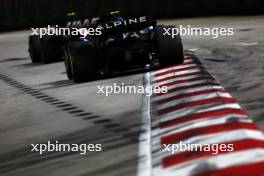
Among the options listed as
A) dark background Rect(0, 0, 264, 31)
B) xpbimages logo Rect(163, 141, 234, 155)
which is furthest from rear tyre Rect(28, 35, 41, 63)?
dark background Rect(0, 0, 264, 31)

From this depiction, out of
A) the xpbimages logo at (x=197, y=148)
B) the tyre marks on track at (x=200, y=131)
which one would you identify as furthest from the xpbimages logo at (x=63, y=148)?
the xpbimages logo at (x=197, y=148)

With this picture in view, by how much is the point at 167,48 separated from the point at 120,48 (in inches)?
31.4

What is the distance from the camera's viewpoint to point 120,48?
10.3 m

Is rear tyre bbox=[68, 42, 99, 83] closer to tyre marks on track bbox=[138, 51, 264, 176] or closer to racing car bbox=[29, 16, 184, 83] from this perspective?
racing car bbox=[29, 16, 184, 83]

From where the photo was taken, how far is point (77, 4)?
35.9m

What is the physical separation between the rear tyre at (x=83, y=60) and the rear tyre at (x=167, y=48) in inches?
42.8

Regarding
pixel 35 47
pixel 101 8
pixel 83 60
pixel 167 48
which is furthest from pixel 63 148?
pixel 101 8

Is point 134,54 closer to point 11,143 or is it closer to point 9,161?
point 11,143

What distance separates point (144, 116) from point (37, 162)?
1.82m

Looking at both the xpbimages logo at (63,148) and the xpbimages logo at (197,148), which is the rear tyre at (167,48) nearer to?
the xpbimages logo at (63,148)

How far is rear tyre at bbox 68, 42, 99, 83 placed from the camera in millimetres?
10188

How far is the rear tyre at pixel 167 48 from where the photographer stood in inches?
405

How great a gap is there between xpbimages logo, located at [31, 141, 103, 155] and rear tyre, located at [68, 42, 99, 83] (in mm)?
4117

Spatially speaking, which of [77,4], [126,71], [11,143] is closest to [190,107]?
[11,143]
